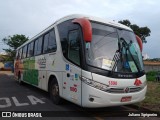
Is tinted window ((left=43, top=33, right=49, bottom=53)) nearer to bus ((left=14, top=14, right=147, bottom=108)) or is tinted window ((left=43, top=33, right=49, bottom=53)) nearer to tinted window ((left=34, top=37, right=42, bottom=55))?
tinted window ((left=34, top=37, right=42, bottom=55))

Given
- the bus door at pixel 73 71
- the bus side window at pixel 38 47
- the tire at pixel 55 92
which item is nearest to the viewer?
the bus door at pixel 73 71

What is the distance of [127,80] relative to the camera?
8.13 metres

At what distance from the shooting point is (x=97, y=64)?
26.0ft

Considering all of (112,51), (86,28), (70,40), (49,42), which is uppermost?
(86,28)

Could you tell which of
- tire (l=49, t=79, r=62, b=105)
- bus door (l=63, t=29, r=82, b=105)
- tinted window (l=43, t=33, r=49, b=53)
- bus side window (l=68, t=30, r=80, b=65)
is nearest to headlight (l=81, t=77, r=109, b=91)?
bus door (l=63, t=29, r=82, b=105)

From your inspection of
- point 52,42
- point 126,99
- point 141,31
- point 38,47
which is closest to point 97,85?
point 126,99

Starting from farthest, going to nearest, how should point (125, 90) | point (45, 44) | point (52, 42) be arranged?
point (45, 44) < point (52, 42) < point (125, 90)

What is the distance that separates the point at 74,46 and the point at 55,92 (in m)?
2.49

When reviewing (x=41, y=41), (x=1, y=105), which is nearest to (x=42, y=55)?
(x=41, y=41)

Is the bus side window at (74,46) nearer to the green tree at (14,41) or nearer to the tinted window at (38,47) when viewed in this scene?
the tinted window at (38,47)

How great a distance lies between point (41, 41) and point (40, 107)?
4.32 metres

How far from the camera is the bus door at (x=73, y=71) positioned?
823 cm

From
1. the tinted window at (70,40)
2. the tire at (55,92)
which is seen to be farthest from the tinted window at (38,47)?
the tinted window at (70,40)

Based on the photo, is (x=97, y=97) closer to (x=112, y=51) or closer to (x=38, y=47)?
(x=112, y=51)
